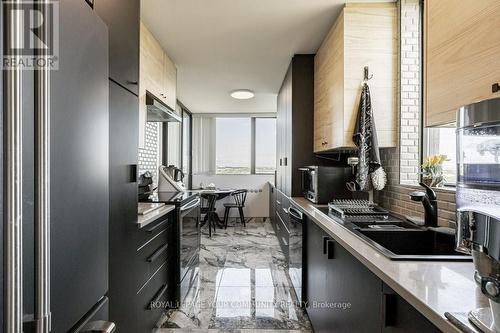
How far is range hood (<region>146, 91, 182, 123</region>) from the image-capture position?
2.50 meters

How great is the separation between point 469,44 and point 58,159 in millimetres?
1446

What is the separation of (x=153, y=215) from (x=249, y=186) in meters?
4.82

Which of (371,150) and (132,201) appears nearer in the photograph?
(132,201)

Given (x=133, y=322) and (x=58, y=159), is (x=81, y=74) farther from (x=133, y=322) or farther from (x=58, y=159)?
(x=133, y=322)

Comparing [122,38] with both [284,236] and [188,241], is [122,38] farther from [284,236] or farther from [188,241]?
[284,236]

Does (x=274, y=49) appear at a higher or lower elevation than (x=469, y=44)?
higher

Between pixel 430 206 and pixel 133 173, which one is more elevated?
pixel 133 173

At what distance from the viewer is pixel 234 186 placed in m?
6.70

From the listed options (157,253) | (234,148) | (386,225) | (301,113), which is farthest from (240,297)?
(234,148)

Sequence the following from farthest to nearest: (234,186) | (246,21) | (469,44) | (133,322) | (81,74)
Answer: (234,186), (246,21), (133,322), (469,44), (81,74)

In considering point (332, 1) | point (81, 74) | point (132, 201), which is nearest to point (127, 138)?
point (132, 201)

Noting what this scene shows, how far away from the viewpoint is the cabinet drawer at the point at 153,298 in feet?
5.81

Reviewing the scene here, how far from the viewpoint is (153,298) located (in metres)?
1.98

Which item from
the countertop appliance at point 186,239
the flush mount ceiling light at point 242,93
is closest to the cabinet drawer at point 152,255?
the countertop appliance at point 186,239
